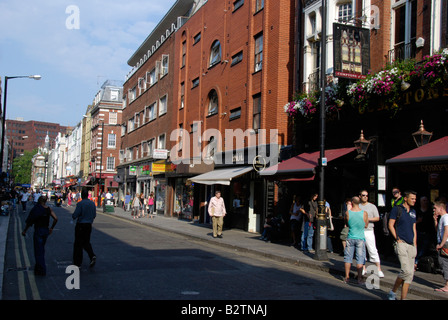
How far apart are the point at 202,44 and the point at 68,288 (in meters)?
22.6

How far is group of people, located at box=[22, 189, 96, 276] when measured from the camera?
895 centimetres

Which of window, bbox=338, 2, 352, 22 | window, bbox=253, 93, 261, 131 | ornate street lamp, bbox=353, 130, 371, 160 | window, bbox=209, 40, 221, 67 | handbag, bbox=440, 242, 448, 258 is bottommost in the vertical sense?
handbag, bbox=440, 242, 448, 258

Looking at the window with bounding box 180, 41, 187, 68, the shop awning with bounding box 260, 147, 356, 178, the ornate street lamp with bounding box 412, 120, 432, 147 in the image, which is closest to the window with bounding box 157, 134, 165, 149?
the window with bounding box 180, 41, 187, 68

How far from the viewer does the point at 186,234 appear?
1897cm

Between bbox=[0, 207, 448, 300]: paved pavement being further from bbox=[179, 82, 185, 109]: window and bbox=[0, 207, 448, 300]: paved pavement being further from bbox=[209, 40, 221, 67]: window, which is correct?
bbox=[179, 82, 185, 109]: window

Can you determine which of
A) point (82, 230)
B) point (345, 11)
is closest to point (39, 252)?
point (82, 230)

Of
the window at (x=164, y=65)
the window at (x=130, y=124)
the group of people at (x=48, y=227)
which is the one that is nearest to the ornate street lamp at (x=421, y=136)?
the group of people at (x=48, y=227)

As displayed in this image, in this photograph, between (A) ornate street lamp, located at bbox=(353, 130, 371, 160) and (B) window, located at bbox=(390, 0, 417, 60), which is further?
(A) ornate street lamp, located at bbox=(353, 130, 371, 160)

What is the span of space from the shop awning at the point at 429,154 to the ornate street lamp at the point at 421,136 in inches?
8.6

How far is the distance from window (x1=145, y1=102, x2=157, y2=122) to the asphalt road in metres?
25.8

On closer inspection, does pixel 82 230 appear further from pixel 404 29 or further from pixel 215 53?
pixel 215 53

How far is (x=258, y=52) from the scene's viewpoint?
21047mm
